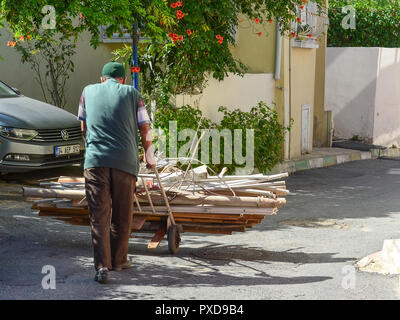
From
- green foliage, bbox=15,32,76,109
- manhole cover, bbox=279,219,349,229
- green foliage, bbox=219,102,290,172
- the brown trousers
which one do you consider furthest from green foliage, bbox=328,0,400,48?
the brown trousers

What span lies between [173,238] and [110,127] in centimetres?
149

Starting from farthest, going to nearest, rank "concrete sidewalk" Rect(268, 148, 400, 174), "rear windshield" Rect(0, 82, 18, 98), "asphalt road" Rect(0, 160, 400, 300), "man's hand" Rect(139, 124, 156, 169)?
"concrete sidewalk" Rect(268, 148, 400, 174) < "rear windshield" Rect(0, 82, 18, 98) < "man's hand" Rect(139, 124, 156, 169) < "asphalt road" Rect(0, 160, 400, 300)

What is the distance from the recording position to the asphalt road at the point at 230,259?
6.55m

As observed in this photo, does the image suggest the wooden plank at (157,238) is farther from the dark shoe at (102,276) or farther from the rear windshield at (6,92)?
the rear windshield at (6,92)

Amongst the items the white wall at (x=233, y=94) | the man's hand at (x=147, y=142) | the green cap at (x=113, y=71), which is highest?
the green cap at (x=113, y=71)

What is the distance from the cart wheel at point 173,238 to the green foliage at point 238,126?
5.09 m

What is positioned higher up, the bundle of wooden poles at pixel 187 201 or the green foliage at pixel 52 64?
the green foliage at pixel 52 64

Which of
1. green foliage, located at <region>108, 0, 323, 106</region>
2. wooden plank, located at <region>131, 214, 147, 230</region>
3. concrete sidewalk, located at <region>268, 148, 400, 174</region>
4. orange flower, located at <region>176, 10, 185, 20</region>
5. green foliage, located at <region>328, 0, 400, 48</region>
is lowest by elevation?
concrete sidewalk, located at <region>268, 148, 400, 174</region>

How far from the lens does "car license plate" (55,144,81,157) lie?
1224 centimetres

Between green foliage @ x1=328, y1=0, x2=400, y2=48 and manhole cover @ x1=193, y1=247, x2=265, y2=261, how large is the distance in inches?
640

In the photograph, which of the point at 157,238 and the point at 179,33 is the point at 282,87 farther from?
the point at 157,238

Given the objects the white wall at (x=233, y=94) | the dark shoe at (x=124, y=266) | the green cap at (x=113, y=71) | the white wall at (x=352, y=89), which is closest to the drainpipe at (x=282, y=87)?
the white wall at (x=233, y=94)

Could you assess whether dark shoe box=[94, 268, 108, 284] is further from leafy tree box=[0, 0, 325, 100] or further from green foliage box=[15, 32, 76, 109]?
green foliage box=[15, 32, 76, 109]
